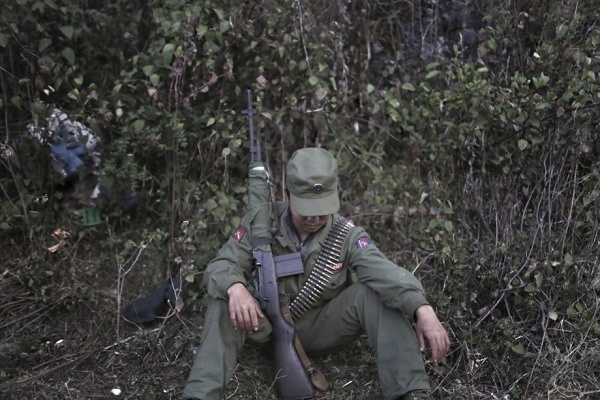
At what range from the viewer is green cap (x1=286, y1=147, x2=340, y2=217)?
4.29m

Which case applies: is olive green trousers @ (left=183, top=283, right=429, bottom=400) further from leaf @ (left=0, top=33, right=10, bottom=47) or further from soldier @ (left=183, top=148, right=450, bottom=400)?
leaf @ (left=0, top=33, right=10, bottom=47)

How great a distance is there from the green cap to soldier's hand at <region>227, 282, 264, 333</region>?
0.57m

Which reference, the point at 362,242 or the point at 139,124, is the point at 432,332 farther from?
the point at 139,124

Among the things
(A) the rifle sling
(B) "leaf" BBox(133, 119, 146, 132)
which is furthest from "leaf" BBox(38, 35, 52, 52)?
(A) the rifle sling

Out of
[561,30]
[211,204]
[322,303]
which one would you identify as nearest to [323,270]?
[322,303]

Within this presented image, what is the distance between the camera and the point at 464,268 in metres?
5.09

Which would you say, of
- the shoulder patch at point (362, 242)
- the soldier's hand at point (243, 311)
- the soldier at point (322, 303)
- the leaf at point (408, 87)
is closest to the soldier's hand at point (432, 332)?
the soldier at point (322, 303)

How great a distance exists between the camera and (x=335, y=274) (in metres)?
4.51

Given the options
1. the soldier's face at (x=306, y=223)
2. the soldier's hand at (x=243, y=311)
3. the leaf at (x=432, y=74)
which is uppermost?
the leaf at (x=432, y=74)

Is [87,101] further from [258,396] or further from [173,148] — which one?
[258,396]

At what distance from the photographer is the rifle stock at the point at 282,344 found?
432 centimetres

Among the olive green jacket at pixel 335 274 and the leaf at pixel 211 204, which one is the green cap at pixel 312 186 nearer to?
the olive green jacket at pixel 335 274

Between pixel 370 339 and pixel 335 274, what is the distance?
43cm

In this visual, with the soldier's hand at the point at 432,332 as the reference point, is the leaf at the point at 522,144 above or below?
above
